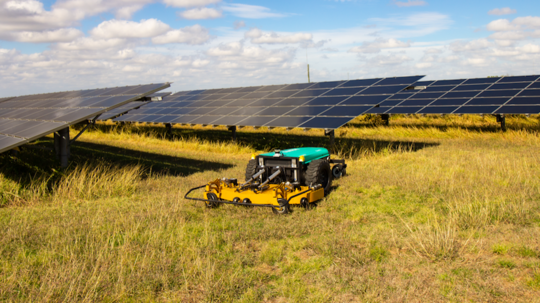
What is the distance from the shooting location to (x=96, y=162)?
12.9 meters

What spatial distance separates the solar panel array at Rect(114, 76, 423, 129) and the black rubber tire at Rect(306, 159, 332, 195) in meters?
5.02

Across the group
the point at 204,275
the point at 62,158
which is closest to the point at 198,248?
the point at 204,275

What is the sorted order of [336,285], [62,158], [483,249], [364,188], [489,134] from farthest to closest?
[489,134] < [62,158] < [364,188] < [483,249] < [336,285]

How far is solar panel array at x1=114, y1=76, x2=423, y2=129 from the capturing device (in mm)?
14953

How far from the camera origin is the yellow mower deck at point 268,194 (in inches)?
273

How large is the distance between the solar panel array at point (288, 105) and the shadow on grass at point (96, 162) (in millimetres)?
3401

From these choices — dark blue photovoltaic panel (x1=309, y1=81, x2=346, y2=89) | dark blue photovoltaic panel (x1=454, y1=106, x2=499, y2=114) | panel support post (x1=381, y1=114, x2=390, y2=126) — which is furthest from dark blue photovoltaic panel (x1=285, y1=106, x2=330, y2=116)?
panel support post (x1=381, y1=114, x2=390, y2=126)

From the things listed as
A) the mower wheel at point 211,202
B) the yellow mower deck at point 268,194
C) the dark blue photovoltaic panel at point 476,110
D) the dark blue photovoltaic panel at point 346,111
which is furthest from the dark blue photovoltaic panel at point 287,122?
the dark blue photovoltaic panel at point 476,110

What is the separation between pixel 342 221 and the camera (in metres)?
6.46

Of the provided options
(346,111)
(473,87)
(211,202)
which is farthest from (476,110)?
(211,202)

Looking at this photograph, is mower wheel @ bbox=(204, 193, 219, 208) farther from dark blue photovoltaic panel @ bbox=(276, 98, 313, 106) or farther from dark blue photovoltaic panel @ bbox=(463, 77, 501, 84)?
dark blue photovoltaic panel @ bbox=(463, 77, 501, 84)

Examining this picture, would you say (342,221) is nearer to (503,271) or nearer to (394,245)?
(394,245)

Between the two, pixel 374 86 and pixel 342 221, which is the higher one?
pixel 374 86

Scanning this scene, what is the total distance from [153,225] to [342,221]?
10.4 ft
